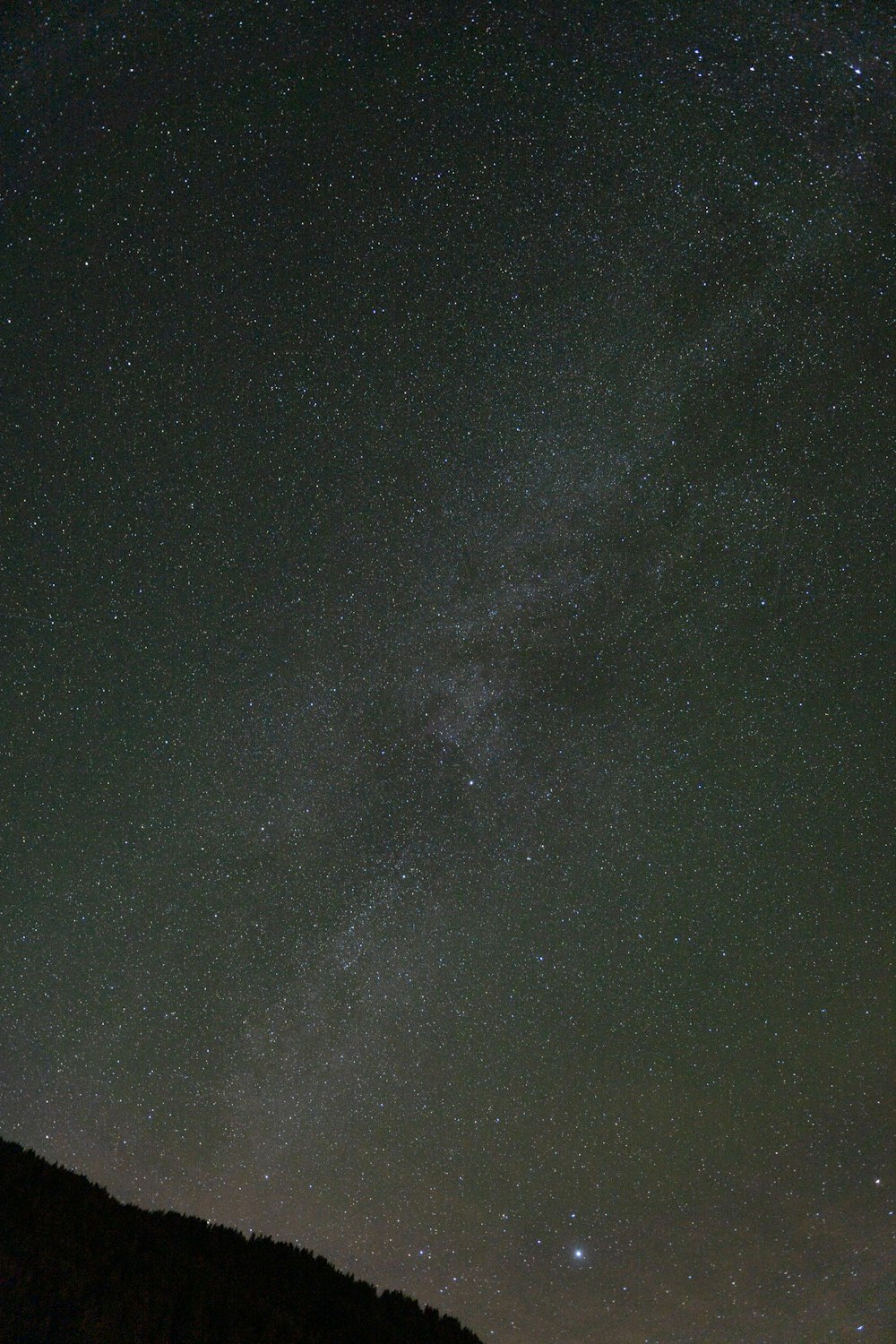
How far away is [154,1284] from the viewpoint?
5.32m

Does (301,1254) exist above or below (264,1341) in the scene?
above

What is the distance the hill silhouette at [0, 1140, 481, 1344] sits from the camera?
477 centimetres

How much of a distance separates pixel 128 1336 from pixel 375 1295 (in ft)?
8.71

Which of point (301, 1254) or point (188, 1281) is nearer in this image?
point (188, 1281)

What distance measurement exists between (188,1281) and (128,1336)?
81 cm

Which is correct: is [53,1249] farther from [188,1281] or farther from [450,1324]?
[450,1324]

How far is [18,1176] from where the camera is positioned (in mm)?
5930

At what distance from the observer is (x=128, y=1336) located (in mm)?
4758

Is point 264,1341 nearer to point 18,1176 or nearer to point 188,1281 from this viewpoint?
point 188,1281

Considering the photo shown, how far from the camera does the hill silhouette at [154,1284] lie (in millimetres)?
4770

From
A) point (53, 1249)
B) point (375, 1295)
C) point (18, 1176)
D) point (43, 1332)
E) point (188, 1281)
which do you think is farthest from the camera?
point (375, 1295)

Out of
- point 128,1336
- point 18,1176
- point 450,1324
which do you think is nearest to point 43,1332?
point 128,1336

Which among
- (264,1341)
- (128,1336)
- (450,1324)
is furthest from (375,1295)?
(128,1336)

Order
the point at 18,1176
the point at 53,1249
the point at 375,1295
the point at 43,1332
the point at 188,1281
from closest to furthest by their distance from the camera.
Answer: the point at 43,1332 < the point at 53,1249 < the point at 188,1281 < the point at 18,1176 < the point at 375,1295
